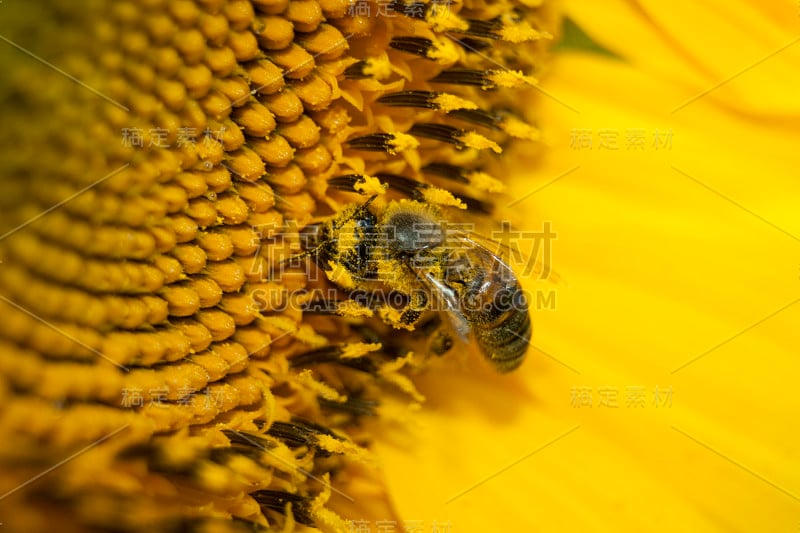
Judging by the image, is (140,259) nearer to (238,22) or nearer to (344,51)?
(238,22)

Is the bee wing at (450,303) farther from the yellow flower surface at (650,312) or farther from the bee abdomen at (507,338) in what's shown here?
the yellow flower surface at (650,312)

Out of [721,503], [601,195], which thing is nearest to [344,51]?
[601,195]

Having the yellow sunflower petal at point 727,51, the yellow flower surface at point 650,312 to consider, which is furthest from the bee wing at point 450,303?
the yellow sunflower petal at point 727,51

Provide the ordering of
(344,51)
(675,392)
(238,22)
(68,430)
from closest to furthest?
1. (68,430)
2. (238,22)
3. (344,51)
4. (675,392)

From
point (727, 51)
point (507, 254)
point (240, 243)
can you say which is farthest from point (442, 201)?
point (727, 51)

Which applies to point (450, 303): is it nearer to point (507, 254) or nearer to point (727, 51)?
point (507, 254)

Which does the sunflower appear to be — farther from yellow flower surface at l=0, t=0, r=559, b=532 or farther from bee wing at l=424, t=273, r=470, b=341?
bee wing at l=424, t=273, r=470, b=341
